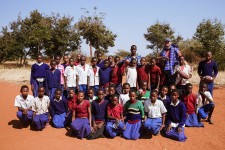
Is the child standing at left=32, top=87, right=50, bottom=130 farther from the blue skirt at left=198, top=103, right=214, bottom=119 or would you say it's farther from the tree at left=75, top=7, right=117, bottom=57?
the tree at left=75, top=7, right=117, bottom=57

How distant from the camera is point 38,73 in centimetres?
706

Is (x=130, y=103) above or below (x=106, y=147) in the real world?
above

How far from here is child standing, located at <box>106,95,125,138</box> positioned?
5645 millimetres

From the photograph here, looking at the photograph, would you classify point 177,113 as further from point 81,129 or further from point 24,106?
point 24,106

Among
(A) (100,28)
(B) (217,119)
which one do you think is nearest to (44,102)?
(B) (217,119)

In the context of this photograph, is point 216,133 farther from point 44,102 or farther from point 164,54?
point 44,102

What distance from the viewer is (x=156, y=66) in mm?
6684

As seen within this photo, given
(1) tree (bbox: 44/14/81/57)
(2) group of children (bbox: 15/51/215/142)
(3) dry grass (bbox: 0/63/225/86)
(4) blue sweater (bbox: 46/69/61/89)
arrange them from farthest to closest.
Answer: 1. (1) tree (bbox: 44/14/81/57)
2. (3) dry grass (bbox: 0/63/225/86)
3. (4) blue sweater (bbox: 46/69/61/89)
4. (2) group of children (bbox: 15/51/215/142)

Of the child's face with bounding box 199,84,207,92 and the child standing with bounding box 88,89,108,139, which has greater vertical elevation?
the child's face with bounding box 199,84,207,92

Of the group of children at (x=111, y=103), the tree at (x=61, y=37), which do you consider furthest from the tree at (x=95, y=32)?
the group of children at (x=111, y=103)

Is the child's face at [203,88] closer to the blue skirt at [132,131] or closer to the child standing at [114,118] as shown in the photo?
the blue skirt at [132,131]

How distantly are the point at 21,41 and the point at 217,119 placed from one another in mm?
22711

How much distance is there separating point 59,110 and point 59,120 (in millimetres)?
270

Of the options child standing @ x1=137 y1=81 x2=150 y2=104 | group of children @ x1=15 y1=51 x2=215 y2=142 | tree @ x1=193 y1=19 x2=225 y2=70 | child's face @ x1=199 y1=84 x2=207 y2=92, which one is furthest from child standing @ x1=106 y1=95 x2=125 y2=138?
tree @ x1=193 y1=19 x2=225 y2=70
